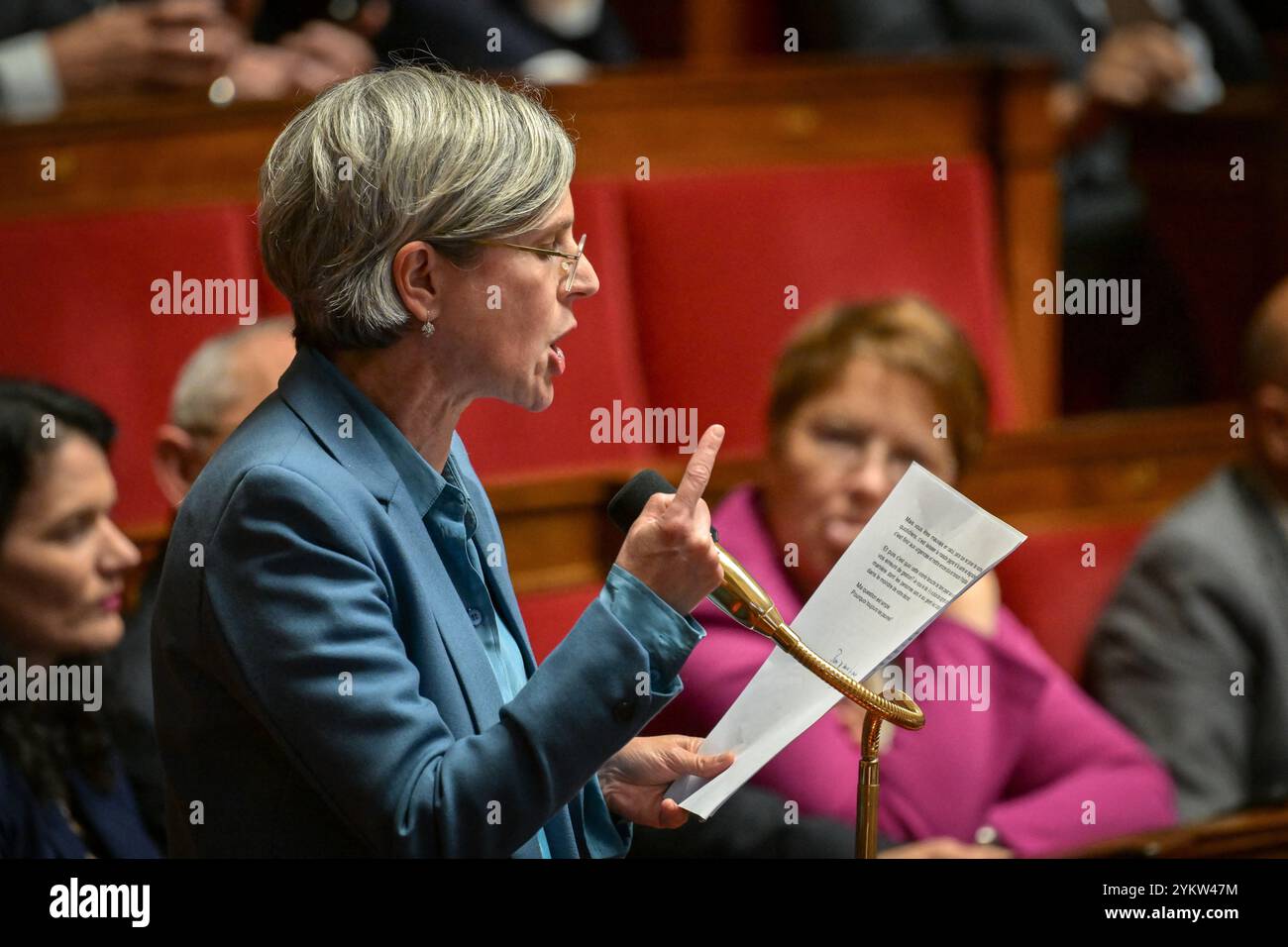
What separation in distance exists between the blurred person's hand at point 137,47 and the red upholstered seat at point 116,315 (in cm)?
15

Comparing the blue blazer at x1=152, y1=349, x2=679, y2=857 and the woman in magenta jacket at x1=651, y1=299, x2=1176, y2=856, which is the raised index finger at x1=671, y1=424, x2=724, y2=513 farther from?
the woman in magenta jacket at x1=651, y1=299, x2=1176, y2=856

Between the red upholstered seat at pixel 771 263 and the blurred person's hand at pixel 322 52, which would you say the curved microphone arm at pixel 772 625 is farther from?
the blurred person's hand at pixel 322 52

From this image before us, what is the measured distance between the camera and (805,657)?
71cm

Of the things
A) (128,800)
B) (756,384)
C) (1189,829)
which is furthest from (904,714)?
(756,384)

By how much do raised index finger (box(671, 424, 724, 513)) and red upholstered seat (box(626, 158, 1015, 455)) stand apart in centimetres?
95

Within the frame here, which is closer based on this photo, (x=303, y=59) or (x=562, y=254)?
(x=562, y=254)

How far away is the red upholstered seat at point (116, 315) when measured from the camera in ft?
4.65

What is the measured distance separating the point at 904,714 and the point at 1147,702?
733 mm

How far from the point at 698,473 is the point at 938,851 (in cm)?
63

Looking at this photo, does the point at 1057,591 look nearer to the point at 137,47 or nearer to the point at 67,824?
the point at 67,824

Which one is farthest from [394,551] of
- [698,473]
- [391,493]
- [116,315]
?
[116,315]

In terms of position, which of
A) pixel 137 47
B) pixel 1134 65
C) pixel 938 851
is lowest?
pixel 938 851
